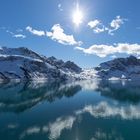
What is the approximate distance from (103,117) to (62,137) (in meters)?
24.8

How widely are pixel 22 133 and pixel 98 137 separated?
15140mm

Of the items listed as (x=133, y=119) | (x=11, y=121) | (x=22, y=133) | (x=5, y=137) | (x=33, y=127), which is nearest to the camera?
(x=5, y=137)

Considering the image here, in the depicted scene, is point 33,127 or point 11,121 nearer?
point 33,127

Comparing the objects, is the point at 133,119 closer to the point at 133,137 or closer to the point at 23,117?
the point at 133,137

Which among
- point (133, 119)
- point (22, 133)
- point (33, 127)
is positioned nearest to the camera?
point (22, 133)

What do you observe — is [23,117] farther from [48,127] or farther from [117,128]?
[117,128]

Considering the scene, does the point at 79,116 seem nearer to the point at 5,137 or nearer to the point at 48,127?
the point at 48,127

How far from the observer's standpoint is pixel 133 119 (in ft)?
216

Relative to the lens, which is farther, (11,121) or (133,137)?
(11,121)

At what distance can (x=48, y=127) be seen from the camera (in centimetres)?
5475

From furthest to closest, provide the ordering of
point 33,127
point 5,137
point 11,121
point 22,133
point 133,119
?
point 133,119, point 11,121, point 33,127, point 22,133, point 5,137

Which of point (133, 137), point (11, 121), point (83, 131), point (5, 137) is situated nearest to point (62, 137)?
point (83, 131)

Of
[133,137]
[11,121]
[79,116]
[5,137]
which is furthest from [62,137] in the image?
[79,116]

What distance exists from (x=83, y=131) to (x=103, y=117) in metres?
18.5
